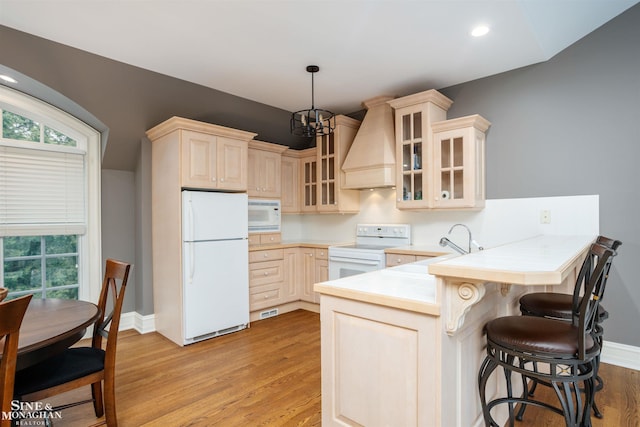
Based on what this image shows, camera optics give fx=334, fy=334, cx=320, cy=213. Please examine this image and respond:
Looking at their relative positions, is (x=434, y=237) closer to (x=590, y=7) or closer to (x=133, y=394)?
(x=590, y=7)

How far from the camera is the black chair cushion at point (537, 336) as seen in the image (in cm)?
132

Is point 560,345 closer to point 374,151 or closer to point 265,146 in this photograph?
point 374,151

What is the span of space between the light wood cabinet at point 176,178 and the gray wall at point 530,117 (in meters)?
0.18

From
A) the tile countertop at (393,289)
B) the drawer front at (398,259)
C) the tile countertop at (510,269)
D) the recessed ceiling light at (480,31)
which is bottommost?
the drawer front at (398,259)

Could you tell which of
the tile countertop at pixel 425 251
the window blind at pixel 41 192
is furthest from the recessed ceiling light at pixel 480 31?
the window blind at pixel 41 192

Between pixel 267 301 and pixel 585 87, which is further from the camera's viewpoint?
pixel 267 301

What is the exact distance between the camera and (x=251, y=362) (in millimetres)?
2793

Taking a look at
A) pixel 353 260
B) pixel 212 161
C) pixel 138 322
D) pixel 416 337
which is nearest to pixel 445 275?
pixel 416 337

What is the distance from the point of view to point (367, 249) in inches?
148

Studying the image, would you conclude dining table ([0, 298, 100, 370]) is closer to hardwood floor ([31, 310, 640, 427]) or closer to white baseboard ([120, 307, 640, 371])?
hardwood floor ([31, 310, 640, 427])

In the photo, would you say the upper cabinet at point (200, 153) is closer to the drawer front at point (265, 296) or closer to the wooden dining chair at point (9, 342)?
the drawer front at point (265, 296)

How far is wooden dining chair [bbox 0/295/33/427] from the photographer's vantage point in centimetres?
118

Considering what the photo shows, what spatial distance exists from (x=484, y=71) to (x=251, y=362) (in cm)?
348

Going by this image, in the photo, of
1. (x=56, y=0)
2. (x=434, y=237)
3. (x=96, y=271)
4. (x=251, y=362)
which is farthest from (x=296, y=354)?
(x=56, y=0)
